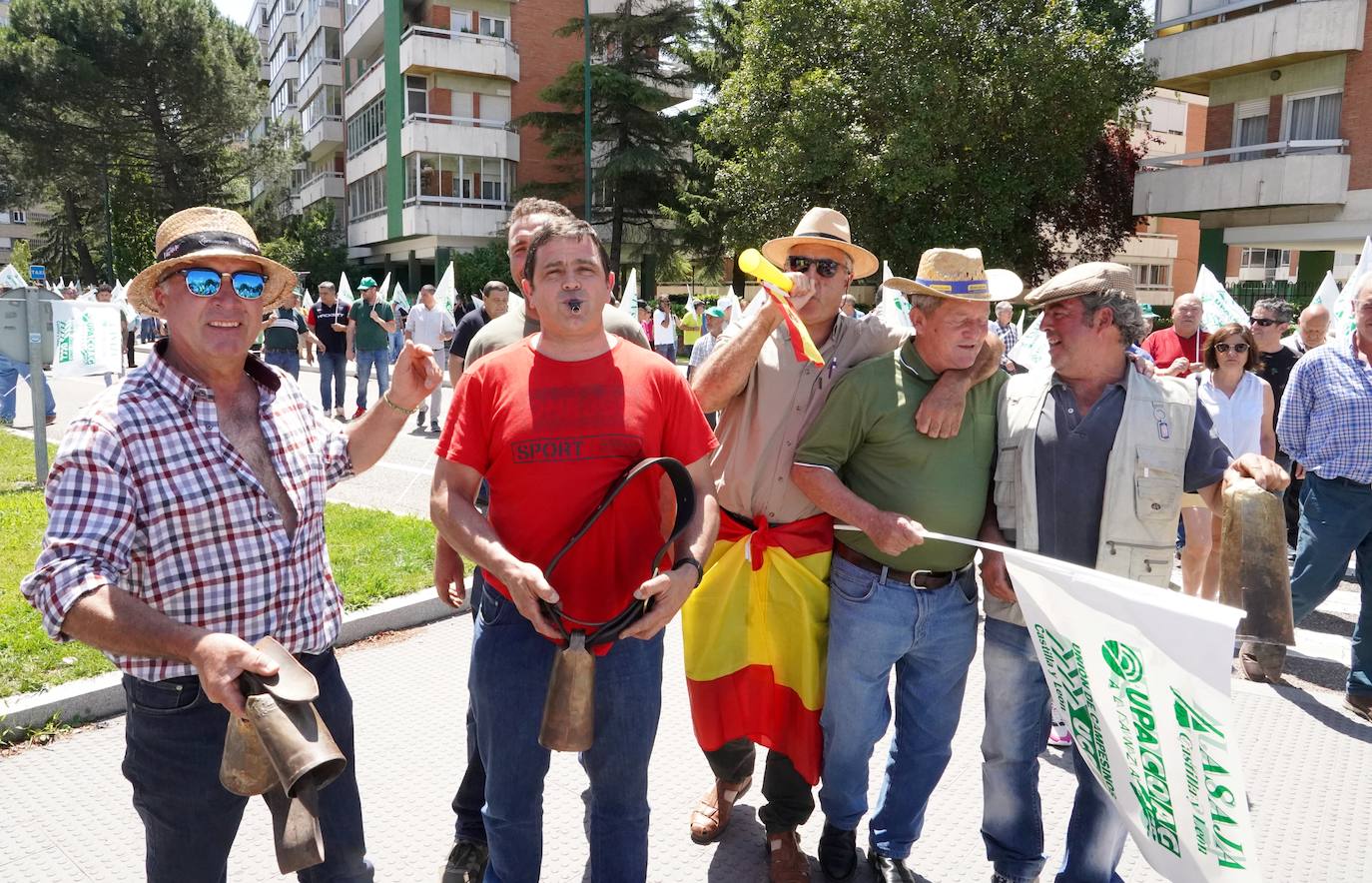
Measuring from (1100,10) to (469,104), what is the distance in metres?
23.4

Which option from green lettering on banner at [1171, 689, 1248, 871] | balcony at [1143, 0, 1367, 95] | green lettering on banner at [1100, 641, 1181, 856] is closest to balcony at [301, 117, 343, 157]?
balcony at [1143, 0, 1367, 95]

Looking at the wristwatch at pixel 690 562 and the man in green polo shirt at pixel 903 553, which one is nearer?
the wristwatch at pixel 690 562

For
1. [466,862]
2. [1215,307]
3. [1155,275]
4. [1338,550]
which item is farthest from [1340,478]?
[1155,275]

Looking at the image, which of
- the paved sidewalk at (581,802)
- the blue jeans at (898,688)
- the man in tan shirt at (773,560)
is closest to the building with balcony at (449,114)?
the paved sidewalk at (581,802)

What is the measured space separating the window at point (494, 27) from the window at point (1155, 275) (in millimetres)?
30582

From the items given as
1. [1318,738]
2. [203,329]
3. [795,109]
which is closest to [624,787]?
[203,329]

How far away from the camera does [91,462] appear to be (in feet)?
6.61

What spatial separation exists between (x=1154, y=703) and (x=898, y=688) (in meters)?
1.11

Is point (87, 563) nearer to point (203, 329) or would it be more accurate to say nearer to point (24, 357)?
point (203, 329)

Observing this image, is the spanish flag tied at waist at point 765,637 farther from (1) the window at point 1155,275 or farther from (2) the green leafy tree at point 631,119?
(1) the window at point 1155,275

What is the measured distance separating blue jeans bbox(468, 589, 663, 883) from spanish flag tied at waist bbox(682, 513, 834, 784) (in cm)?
76

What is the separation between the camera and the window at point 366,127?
132 feet

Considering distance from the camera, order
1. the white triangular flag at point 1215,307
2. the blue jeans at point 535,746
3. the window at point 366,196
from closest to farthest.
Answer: the blue jeans at point 535,746, the white triangular flag at point 1215,307, the window at point 366,196

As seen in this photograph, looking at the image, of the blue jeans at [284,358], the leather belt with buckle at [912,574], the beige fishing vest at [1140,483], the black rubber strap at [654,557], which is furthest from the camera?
the blue jeans at [284,358]
